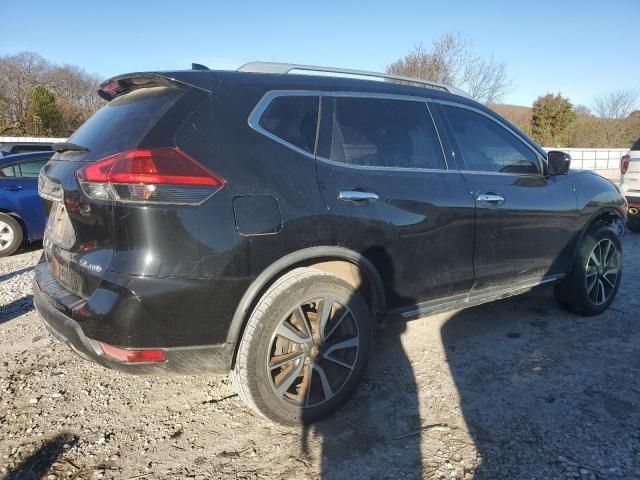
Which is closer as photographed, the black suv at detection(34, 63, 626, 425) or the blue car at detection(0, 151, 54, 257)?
the black suv at detection(34, 63, 626, 425)

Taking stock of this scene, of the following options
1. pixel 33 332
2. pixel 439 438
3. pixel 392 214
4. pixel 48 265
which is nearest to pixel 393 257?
pixel 392 214

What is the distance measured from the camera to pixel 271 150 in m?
2.40

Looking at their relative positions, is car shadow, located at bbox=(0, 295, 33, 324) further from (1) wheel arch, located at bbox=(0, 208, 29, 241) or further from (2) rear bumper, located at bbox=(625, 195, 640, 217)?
(2) rear bumper, located at bbox=(625, 195, 640, 217)

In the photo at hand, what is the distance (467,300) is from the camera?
329 cm

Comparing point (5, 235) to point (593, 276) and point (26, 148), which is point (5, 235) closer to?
point (26, 148)

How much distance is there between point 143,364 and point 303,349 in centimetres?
81

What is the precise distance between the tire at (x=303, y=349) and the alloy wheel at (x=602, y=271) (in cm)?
256

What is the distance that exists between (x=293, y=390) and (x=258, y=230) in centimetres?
95

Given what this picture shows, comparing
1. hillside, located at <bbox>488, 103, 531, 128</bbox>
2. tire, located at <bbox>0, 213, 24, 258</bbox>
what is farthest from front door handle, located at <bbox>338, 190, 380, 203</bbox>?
hillside, located at <bbox>488, 103, 531, 128</bbox>

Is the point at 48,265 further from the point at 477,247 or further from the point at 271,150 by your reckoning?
the point at 477,247

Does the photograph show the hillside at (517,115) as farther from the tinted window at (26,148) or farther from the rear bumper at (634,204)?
the tinted window at (26,148)

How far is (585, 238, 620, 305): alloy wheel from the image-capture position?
4.15 m

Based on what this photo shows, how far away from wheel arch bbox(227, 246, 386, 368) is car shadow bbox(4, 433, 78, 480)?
3.33 feet

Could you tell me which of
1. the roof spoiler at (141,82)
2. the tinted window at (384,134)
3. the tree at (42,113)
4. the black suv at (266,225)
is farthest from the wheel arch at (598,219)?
the tree at (42,113)
